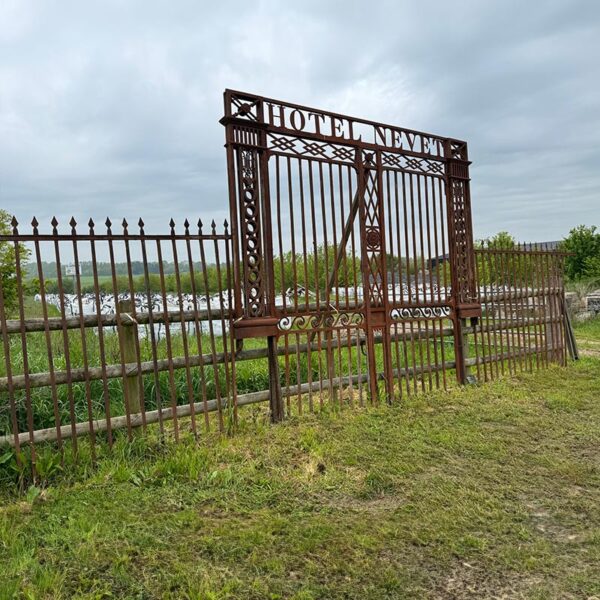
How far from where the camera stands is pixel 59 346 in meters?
6.43

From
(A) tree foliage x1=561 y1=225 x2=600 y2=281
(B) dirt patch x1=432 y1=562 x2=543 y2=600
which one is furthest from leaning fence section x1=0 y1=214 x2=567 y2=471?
(A) tree foliage x1=561 y1=225 x2=600 y2=281

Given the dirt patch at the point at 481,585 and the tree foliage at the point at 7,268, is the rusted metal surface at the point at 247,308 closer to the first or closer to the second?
the tree foliage at the point at 7,268

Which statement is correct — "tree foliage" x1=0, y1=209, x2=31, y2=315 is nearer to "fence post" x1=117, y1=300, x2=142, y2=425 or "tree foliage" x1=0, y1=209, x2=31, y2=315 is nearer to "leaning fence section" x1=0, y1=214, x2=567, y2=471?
"leaning fence section" x1=0, y1=214, x2=567, y2=471

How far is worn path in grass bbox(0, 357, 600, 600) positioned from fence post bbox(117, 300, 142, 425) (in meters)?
0.41

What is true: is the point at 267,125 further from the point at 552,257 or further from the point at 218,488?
the point at 552,257

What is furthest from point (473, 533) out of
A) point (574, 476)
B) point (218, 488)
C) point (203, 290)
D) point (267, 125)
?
point (267, 125)

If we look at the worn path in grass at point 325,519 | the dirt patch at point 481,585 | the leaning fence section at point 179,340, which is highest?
the leaning fence section at point 179,340

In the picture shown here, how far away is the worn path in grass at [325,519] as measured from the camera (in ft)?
7.66

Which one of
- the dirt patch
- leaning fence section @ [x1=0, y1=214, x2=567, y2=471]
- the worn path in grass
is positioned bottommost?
the dirt patch

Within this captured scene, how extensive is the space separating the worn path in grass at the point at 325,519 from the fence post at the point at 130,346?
0.41 meters

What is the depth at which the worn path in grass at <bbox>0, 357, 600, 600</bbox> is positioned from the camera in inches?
92.0

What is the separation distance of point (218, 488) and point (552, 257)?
6.88m

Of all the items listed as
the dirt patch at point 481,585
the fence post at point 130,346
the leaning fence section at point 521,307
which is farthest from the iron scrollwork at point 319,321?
the dirt patch at point 481,585

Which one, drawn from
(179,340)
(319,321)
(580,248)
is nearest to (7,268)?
(179,340)
